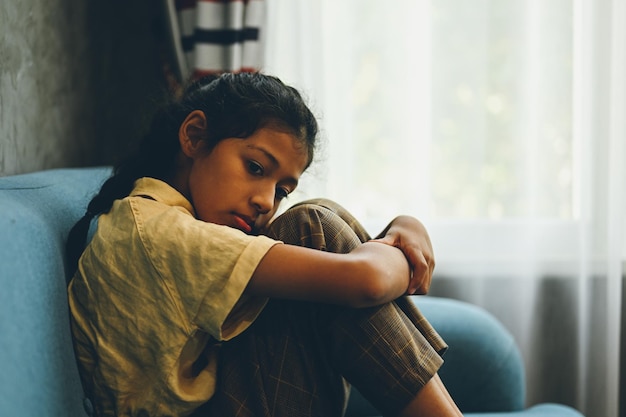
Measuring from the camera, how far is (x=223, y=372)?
87 cm

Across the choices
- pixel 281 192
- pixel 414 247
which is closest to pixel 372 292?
pixel 414 247

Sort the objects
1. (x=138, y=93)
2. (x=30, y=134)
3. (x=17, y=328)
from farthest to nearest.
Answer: (x=138, y=93), (x=30, y=134), (x=17, y=328)

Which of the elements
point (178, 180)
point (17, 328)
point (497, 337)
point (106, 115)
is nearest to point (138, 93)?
point (106, 115)

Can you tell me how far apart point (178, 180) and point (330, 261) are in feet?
1.19

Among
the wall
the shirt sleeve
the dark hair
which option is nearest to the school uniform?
the shirt sleeve

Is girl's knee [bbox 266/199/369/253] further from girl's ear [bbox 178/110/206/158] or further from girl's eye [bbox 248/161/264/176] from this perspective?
girl's ear [bbox 178/110/206/158]

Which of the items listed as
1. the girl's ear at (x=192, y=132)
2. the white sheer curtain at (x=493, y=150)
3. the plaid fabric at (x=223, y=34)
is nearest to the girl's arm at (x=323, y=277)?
→ the girl's ear at (x=192, y=132)

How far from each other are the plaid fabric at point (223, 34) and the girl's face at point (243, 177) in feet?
2.42

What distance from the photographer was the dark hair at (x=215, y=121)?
0.97m

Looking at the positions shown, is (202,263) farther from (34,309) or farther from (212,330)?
(34,309)

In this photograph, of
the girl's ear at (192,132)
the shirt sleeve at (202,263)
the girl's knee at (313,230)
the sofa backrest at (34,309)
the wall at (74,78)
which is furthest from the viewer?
the wall at (74,78)

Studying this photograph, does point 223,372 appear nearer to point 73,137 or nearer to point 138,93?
point 73,137

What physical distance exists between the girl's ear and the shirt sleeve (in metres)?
0.23

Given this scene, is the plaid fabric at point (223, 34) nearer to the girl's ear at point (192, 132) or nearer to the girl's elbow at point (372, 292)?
the girl's ear at point (192, 132)
